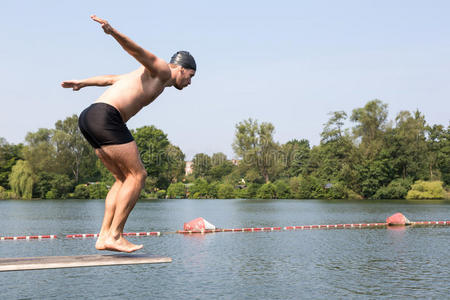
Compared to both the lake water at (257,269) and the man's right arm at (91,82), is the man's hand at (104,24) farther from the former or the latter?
the lake water at (257,269)

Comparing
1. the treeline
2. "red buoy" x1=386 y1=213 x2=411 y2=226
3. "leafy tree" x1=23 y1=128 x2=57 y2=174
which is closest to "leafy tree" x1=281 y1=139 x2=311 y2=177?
the treeline

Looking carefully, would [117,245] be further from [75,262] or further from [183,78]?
[183,78]

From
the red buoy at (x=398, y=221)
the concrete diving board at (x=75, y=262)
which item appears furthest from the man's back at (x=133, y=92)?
the red buoy at (x=398, y=221)

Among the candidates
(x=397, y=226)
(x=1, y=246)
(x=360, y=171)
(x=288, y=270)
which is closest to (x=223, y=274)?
(x=288, y=270)

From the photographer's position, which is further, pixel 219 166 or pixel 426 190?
pixel 219 166

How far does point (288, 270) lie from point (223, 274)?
11.2ft

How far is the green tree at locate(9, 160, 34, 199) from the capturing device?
9506 centimetres

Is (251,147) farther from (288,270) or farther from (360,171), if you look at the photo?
(288,270)

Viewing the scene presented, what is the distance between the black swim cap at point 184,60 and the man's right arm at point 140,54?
0.32 m

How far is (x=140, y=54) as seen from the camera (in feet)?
17.4

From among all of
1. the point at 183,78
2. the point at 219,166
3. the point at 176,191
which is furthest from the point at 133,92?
the point at 219,166

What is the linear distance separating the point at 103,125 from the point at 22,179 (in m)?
97.6

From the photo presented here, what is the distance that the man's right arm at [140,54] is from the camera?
4.88m

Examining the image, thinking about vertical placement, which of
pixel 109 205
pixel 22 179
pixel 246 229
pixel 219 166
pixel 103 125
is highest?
pixel 219 166
